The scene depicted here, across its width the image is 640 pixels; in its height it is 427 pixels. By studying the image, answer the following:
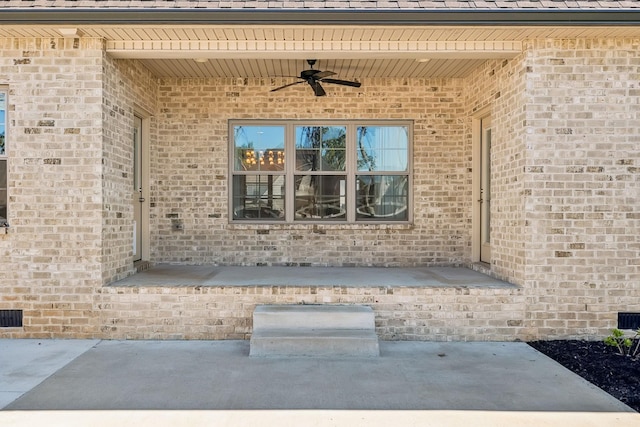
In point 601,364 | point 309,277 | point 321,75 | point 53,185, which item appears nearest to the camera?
point 601,364

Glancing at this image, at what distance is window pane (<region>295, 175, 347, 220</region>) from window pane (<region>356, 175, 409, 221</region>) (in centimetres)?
28

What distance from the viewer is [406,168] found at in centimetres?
834

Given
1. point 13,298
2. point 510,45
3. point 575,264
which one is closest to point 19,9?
point 13,298

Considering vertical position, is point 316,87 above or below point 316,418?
above

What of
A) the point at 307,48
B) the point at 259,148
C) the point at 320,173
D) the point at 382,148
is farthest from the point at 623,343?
the point at 259,148

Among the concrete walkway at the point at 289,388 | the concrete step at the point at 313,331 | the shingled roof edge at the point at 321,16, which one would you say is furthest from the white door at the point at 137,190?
the concrete step at the point at 313,331

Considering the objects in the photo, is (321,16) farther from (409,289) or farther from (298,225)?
(298,225)

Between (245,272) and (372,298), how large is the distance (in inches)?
83.2

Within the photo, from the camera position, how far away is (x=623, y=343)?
5.61m

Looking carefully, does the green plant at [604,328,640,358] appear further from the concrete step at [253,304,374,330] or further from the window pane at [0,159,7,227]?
the window pane at [0,159,7,227]

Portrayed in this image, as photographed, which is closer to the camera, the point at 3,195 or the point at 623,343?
the point at 623,343

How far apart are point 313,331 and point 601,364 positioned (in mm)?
2947

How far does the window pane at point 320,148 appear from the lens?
27.4 feet

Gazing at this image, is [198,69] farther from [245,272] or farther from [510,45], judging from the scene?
[510,45]
